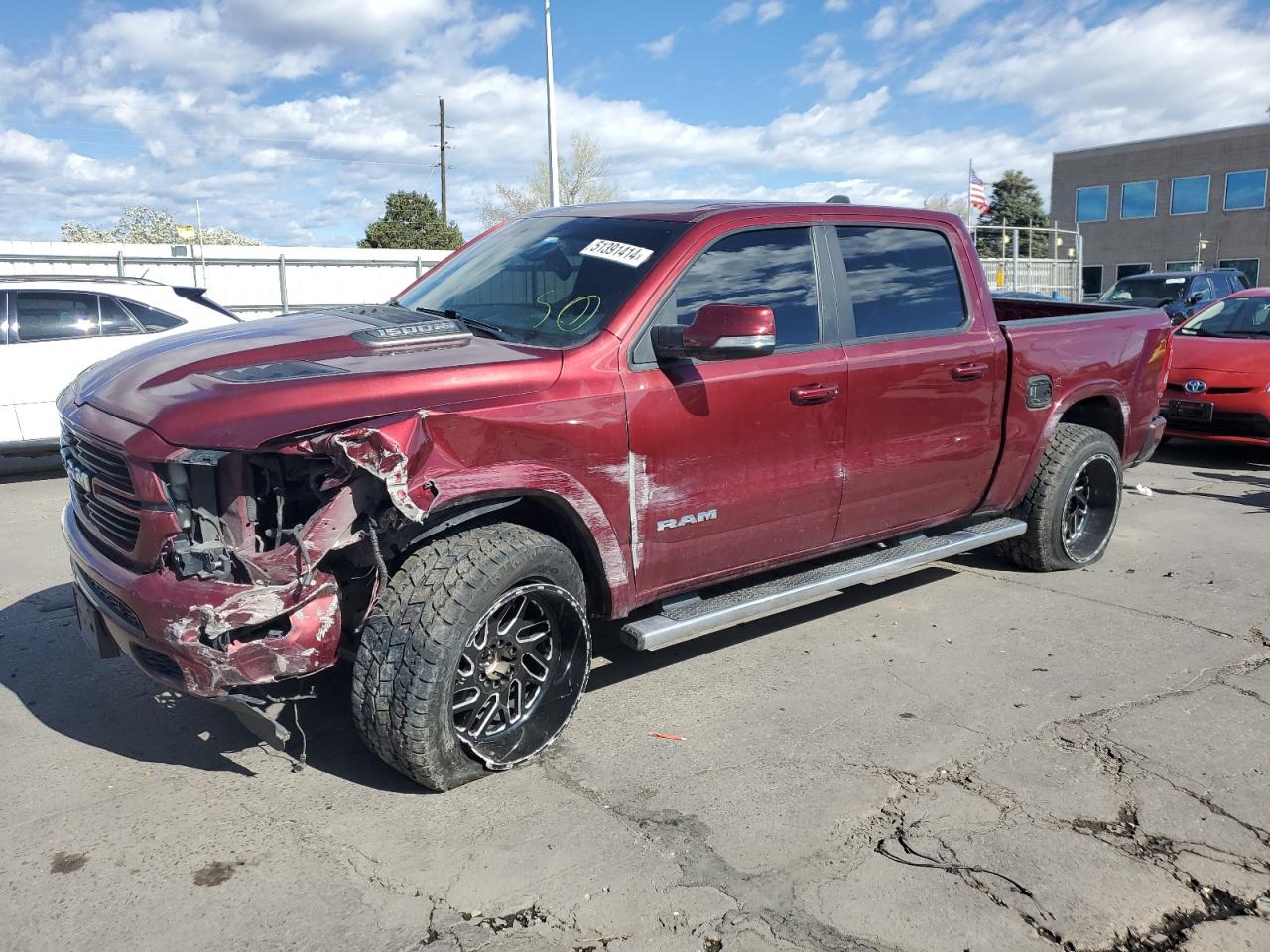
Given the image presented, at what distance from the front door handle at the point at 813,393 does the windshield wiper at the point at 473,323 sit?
1.22 metres

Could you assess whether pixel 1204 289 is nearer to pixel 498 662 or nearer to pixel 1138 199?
pixel 498 662

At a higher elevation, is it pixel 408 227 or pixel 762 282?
pixel 408 227

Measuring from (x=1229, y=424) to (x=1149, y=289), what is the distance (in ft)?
35.8

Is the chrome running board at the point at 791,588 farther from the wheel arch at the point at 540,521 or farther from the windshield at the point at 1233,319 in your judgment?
the windshield at the point at 1233,319

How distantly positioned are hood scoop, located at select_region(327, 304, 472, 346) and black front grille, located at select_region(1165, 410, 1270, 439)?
25.5 ft

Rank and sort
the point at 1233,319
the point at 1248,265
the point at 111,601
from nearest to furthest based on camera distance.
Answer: the point at 111,601 → the point at 1233,319 → the point at 1248,265

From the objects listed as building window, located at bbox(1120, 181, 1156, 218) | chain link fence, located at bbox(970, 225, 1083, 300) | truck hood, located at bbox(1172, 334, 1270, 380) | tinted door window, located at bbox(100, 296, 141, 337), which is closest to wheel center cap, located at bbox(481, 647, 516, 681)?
tinted door window, located at bbox(100, 296, 141, 337)

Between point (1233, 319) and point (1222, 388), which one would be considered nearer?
point (1222, 388)

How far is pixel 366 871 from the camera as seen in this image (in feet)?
9.77

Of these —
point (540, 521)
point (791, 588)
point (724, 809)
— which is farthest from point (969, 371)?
point (724, 809)

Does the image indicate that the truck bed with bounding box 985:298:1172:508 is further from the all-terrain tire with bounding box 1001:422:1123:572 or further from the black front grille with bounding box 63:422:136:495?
the black front grille with bounding box 63:422:136:495

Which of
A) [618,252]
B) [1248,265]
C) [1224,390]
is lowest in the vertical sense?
[1224,390]

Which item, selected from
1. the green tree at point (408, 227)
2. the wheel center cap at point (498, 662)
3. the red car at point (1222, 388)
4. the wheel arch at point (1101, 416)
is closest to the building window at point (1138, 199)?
the green tree at point (408, 227)

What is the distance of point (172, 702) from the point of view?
12.3 ft
